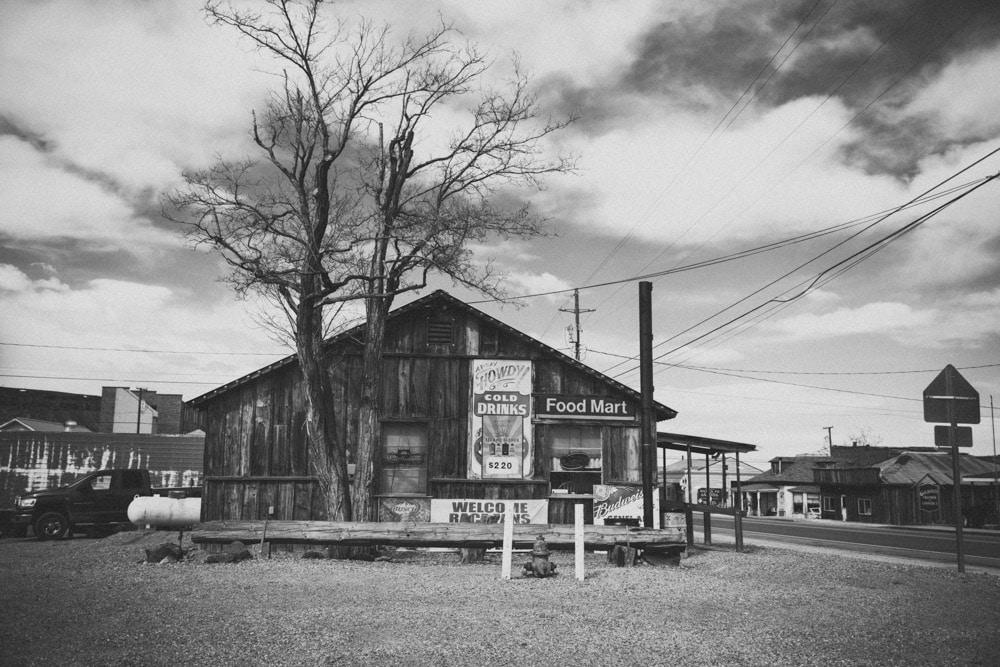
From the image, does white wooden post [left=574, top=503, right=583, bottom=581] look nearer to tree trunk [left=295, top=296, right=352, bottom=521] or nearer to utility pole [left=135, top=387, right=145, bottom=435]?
tree trunk [left=295, top=296, right=352, bottom=521]

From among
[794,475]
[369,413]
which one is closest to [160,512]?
[369,413]

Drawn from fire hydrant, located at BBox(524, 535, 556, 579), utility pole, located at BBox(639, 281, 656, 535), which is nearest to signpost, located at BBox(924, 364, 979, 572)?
utility pole, located at BBox(639, 281, 656, 535)

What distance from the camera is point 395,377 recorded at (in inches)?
810

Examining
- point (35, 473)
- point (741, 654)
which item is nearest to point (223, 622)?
point (741, 654)

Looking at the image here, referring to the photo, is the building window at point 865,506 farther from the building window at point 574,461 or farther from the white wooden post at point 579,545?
the white wooden post at point 579,545

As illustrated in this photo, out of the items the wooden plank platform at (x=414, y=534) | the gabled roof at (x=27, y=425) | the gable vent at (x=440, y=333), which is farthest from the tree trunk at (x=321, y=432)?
the gabled roof at (x=27, y=425)

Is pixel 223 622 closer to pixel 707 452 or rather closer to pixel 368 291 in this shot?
pixel 368 291

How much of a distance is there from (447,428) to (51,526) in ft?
41.2

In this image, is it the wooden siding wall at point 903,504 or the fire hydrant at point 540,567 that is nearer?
the fire hydrant at point 540,567

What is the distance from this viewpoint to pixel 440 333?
20.9 m

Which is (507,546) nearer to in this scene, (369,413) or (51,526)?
(369,413)

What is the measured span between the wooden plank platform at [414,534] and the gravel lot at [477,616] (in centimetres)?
86

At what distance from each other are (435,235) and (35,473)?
85.1 feet

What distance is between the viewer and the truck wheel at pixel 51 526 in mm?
22188
